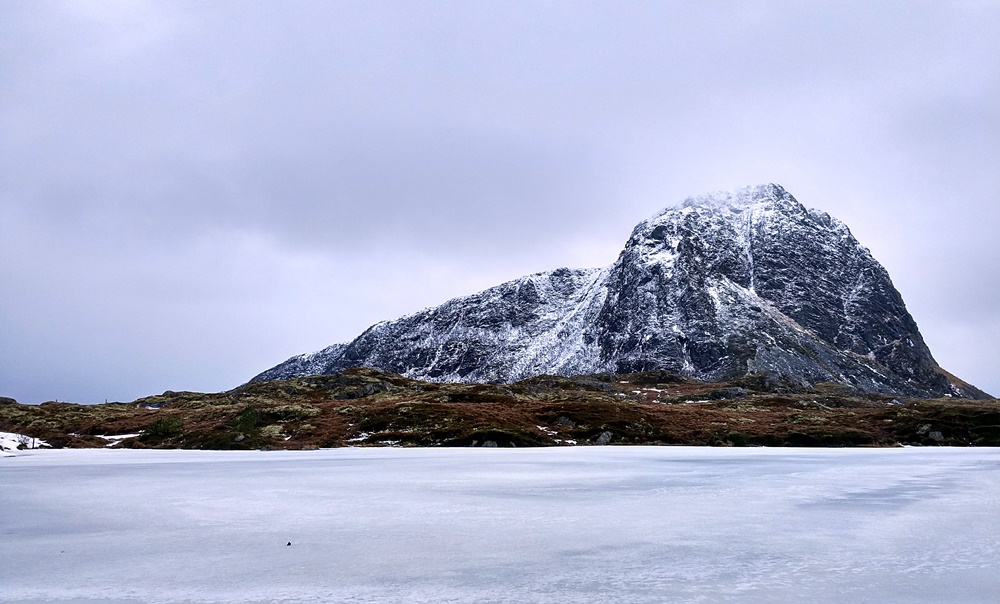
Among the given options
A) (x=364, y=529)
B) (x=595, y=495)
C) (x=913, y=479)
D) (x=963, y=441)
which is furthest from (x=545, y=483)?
(x=963, y=441)

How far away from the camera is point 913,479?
77.9 feet

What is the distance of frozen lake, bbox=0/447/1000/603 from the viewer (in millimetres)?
8773

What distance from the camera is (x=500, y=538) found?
488 inches

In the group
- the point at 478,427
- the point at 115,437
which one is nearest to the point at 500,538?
the point at 478,427

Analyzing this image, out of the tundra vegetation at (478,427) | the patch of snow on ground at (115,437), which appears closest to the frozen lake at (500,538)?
the tundra vegetation at (478,427)

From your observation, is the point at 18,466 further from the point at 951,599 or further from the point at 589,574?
the point at 951,599

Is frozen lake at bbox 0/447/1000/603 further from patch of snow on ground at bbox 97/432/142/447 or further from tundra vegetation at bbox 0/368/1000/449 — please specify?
patch of snow on ground at bbox 97/432/142/447

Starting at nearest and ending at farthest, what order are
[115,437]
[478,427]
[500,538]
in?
[500,538]
[478,427]
[115,437]

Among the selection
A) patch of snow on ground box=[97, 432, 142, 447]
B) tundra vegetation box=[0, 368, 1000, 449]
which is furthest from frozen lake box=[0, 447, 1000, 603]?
patch of snow on ground box=[97, 432, 142, 447]

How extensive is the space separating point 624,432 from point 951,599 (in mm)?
44829

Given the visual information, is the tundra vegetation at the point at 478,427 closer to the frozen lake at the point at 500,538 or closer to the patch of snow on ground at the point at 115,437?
the patch of snow on ground at the point at 115,437

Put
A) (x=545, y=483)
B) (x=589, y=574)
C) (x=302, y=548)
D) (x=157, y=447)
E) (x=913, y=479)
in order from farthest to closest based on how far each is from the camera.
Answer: (x=157, y=447) < (x=913, y=479) < (x=545, y=483) < (x=302, y=548) < (x=589, y=574)

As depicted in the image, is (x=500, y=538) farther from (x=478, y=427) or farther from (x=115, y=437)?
(x=115, y=437)

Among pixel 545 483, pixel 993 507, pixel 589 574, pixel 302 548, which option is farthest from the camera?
pixel 545 483
